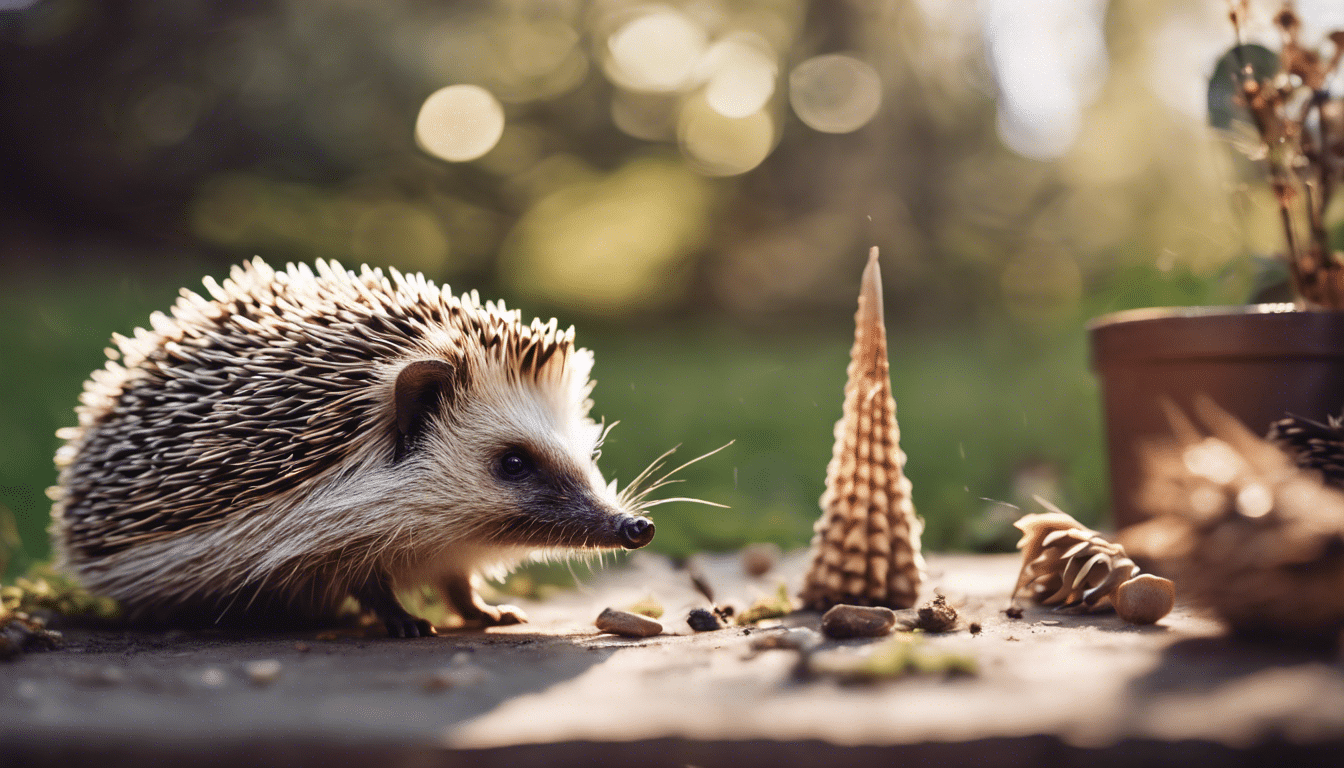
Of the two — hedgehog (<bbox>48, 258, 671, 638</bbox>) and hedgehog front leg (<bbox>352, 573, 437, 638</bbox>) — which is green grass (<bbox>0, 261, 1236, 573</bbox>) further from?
hedgehog front leg (<bbox>352, 573, 437, 638</bbox>)

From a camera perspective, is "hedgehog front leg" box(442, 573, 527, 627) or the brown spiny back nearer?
the brown spiny back

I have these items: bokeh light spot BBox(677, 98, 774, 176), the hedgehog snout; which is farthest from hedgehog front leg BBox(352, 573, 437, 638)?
bokeh light spot BBox(677, 98, 774, 176)

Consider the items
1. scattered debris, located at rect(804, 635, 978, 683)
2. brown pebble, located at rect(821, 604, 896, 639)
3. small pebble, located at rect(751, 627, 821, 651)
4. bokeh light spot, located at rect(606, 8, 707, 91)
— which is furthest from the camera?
bokeh light spot, located at rect(606, 8, 707, 91)

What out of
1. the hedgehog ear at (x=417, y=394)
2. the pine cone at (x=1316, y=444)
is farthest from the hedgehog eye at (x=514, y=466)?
the pine cone at (x=1316, y=444)

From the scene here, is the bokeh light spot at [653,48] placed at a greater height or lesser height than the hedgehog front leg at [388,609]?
greater

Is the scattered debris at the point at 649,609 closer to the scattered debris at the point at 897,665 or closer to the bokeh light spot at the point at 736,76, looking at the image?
the scattered debris at the point at 897,665

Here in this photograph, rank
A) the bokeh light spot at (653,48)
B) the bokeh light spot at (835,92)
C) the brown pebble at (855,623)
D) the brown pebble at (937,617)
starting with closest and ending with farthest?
A: the brown pebble at (855,623)
the brown pebble at (937,617)
the bokeh light spot at (835,92)
the bokeh light spot at (653,48)

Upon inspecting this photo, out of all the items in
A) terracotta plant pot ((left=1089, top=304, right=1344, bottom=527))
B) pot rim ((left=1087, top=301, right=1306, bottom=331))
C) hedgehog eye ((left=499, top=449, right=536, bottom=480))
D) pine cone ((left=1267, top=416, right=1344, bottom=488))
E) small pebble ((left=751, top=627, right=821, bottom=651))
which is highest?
pot rim ((left=1087, top=301, right=1306, bottom=331))

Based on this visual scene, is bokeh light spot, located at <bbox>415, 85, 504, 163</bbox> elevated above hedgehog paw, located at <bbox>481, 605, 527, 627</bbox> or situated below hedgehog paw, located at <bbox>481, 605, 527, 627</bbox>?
above
